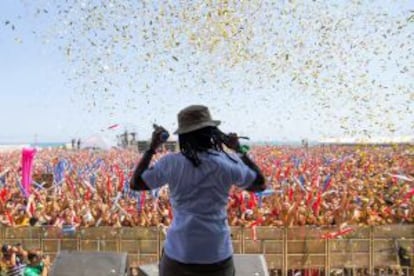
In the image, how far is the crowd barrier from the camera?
6.36 metres

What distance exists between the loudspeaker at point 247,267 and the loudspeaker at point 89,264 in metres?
0.20

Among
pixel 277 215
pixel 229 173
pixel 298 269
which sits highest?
pixel 229 173

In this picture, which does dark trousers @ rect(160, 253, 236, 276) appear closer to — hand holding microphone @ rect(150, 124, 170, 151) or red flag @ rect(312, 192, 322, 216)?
hand holding microphone @ rect(150, 124, 170, 151)

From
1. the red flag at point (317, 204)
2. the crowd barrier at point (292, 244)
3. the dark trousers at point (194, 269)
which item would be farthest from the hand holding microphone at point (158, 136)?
the red flag at point (317, 204)

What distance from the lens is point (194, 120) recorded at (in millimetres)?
2484

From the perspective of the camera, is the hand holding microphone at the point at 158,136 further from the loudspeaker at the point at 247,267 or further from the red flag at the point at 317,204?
the red flag at the point at 317,204

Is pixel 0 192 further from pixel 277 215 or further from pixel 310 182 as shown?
pixel 310 182

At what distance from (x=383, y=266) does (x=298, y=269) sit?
95 cm

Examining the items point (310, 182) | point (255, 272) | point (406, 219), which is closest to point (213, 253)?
point (255, 272)

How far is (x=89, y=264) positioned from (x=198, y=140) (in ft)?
6.80

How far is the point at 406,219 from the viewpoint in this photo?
7871 millimetres

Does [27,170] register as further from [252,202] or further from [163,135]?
[163,135]

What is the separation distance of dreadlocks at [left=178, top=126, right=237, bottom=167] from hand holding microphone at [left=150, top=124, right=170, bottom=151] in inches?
2.8


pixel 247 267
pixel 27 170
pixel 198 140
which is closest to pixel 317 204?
pixel 247 267
